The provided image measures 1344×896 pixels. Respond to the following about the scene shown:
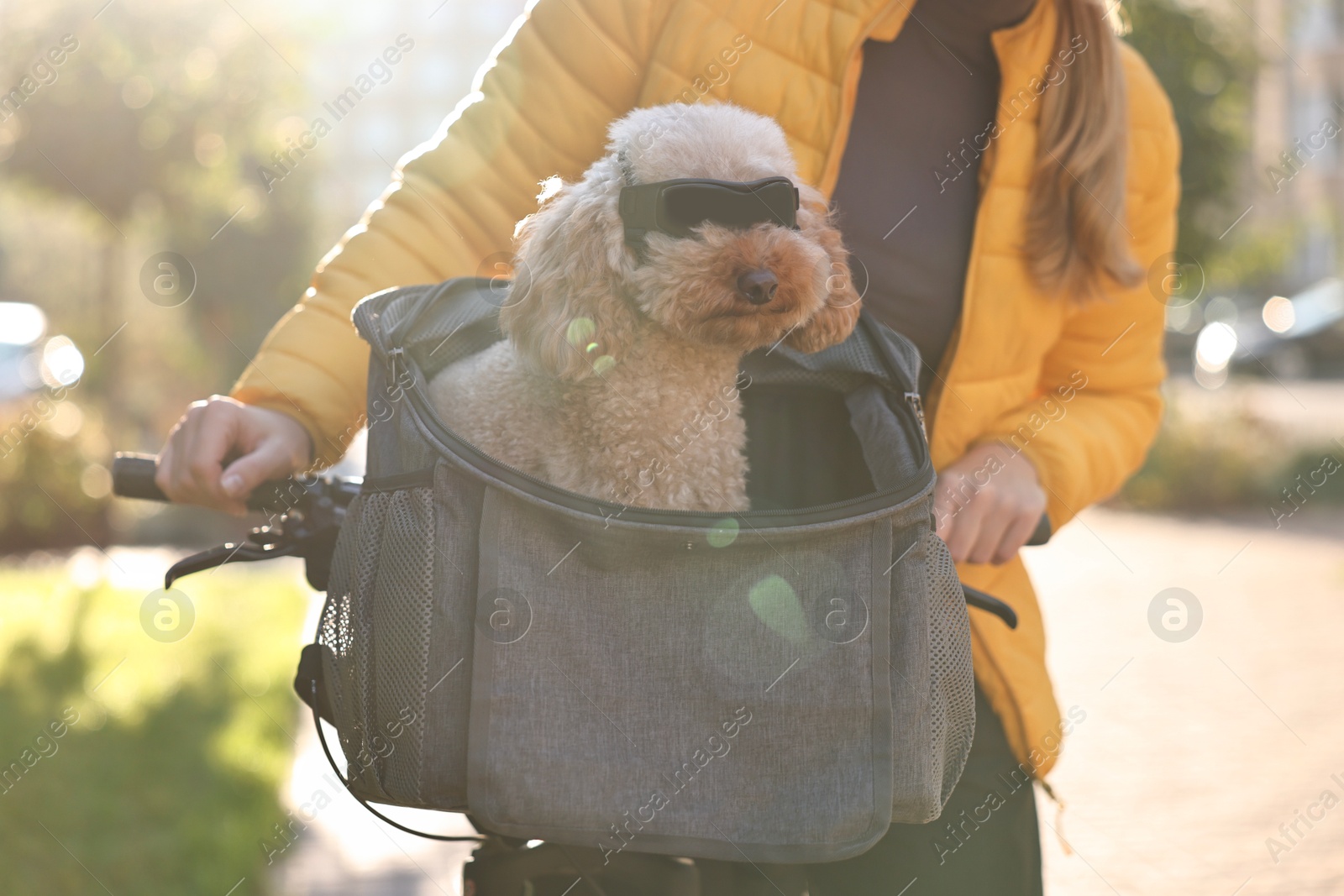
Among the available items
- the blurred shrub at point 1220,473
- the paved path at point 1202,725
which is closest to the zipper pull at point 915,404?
the paved path at point 1202,725

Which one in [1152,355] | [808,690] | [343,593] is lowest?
[1152,355]

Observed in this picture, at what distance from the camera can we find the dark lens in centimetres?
155

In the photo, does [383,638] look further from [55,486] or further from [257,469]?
[55,486]

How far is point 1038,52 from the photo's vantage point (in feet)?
6.87

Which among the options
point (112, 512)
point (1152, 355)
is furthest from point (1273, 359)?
point (1152, 355)

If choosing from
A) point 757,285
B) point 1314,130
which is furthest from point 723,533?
point 1314,130

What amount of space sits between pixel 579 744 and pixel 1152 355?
5.12ft

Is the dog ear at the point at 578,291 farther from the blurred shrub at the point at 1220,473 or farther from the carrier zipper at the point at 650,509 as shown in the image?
the blurred shrub at the point at 1220,473

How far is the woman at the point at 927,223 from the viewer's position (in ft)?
6.10

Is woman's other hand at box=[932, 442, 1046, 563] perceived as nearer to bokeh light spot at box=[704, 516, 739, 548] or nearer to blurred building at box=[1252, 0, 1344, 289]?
bokeh light spot at box=[704, 516, 739, 548]

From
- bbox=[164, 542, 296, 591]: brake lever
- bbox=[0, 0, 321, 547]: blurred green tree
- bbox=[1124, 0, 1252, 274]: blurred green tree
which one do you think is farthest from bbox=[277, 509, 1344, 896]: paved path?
bbox=[0, 0, 321, 547]: blurred green tree

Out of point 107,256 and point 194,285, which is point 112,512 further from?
point 194,285

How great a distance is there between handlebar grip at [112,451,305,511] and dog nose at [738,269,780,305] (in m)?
0.73

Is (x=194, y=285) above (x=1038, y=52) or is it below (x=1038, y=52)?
below
